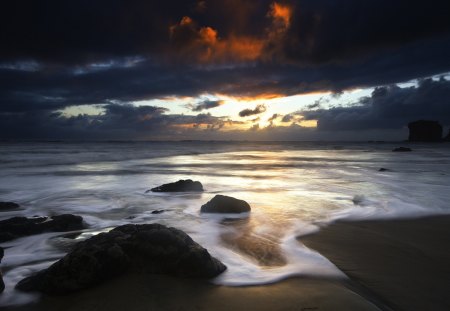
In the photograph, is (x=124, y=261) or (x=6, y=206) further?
(x=6, y=206)

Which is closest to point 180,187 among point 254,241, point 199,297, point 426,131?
point 254,241

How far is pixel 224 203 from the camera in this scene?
8289 mm

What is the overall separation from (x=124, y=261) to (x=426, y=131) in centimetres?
17008

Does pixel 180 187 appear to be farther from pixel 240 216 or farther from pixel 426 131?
pixel 426 131

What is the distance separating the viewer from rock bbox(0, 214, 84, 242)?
616 centimetres

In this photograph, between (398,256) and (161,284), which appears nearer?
(161,284)

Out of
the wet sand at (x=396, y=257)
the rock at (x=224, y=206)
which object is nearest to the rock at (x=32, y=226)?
the rock at (x=224, y=206)

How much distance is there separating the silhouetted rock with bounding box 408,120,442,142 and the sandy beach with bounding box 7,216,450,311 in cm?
16592

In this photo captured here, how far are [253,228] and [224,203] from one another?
1568mm

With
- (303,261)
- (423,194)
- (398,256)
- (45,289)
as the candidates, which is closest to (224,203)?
(303,261)

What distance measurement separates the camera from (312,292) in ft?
12.4

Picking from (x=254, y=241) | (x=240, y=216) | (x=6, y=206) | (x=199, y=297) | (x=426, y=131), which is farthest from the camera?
(x=426, y=131)

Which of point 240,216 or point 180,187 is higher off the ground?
point 180,187

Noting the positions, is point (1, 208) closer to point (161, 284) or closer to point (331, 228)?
point (161, 284)
